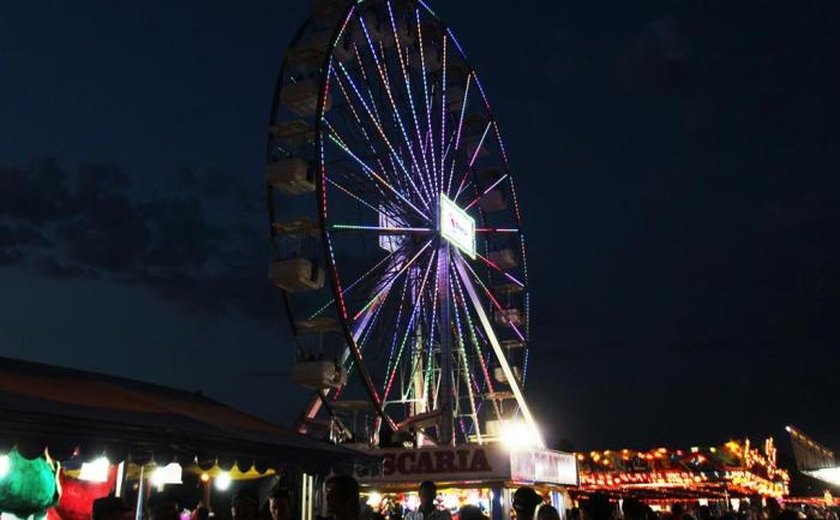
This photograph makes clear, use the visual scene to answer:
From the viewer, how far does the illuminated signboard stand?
2008cm

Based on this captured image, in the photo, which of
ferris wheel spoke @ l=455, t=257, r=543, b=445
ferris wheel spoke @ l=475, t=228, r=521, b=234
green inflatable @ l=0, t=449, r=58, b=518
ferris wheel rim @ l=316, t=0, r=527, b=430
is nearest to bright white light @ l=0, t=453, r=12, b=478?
green inflatable @ l=0, t=449, r=58, b=518

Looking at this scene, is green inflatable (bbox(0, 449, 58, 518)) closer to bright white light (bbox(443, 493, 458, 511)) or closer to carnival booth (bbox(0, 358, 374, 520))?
carnival booth (bbox(0, 358, 374, 520))

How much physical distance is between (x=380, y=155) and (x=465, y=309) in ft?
16.3

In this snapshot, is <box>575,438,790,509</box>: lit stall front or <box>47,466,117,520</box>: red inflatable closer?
<box>47,466,117,520</box>: red inflatable

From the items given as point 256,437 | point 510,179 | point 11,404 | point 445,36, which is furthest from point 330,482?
point 510,179

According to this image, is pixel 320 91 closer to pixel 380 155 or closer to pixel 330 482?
pixel 380 155

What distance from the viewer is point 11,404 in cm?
594

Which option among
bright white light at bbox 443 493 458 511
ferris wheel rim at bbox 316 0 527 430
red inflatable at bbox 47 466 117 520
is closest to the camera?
red inflatable at bbox 47 466 117 520

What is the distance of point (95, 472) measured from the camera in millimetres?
8062

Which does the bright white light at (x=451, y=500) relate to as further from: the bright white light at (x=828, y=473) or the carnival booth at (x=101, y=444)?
the bright white light at (x=828, y=473)

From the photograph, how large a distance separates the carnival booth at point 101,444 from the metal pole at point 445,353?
30.4 ft

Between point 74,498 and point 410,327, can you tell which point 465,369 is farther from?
point 74,498

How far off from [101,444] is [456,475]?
1211cm

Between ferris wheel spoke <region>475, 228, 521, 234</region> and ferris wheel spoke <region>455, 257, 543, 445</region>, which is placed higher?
ferris wheel spoke <region>475, 228, 521, 234</region>
